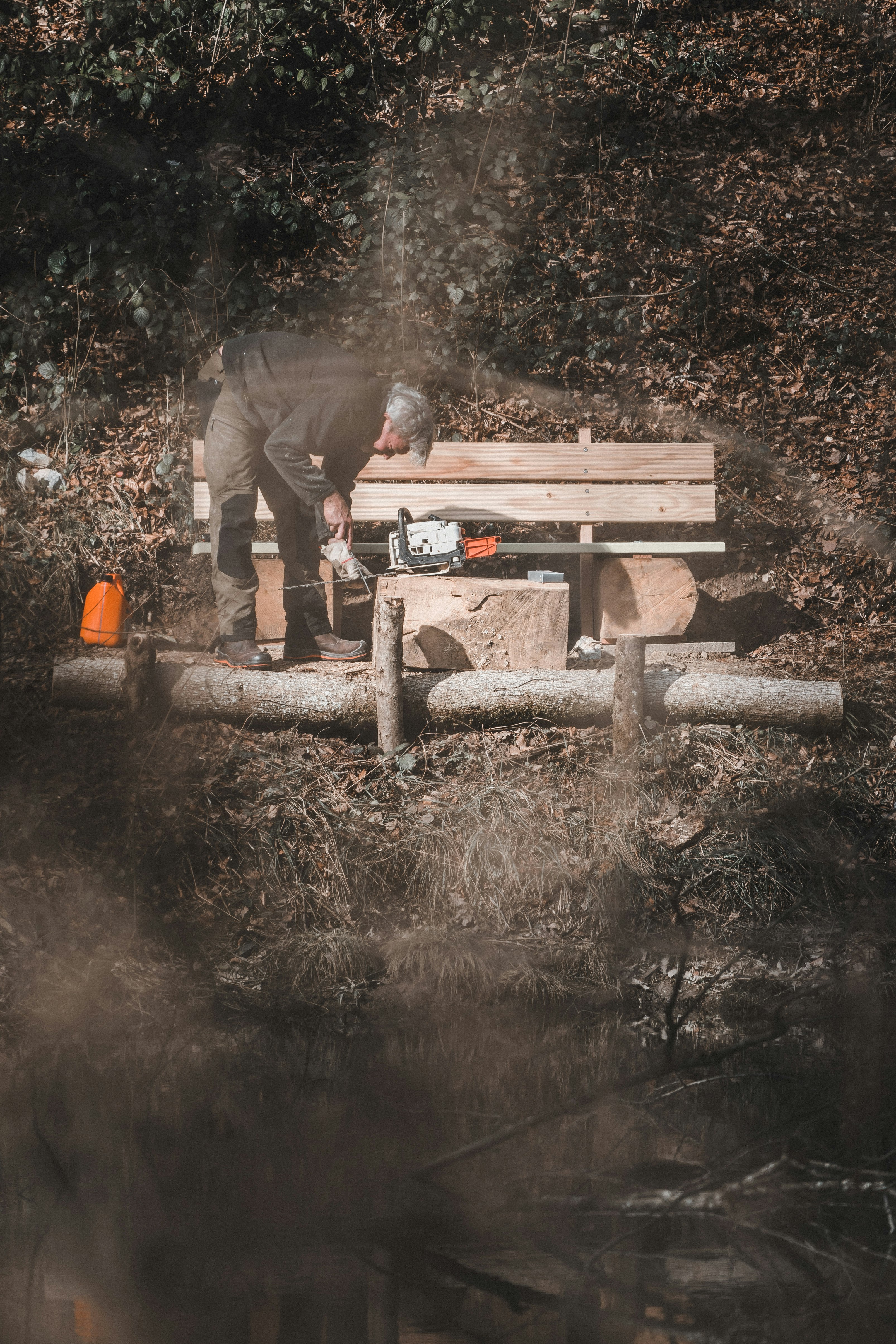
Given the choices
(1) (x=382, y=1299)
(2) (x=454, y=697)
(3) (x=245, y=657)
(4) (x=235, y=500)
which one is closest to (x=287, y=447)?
(4) (x=235, y=500)

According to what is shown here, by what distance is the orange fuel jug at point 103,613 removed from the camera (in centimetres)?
505

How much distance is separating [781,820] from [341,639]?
2402 mm

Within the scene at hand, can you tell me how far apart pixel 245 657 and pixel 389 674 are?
35.3 inches

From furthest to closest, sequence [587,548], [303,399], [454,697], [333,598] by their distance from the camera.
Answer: [587,548] → [333,598] → [303,399] → [454,697]

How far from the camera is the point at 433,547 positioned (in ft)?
15.7

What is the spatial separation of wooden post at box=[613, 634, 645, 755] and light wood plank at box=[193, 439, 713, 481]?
5.45 ft

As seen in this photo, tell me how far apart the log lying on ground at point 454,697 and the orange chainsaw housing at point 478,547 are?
69 centimetres

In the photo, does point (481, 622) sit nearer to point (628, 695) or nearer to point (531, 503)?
point (628, 695)

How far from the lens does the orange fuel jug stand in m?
5.05

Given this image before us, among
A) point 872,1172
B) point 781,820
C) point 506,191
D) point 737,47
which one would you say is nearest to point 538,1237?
point 872,1172

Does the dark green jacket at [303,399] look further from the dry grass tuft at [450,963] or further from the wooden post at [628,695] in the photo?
the dry grass tuft at [450,963]

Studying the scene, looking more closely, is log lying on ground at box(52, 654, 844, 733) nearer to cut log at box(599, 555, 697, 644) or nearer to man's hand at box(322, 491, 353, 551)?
man's hand at box(322, 491, 353, 551)

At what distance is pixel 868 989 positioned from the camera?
11.8 feet

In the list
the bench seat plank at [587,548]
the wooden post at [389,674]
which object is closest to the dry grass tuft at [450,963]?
the wooden post at [389,674]
